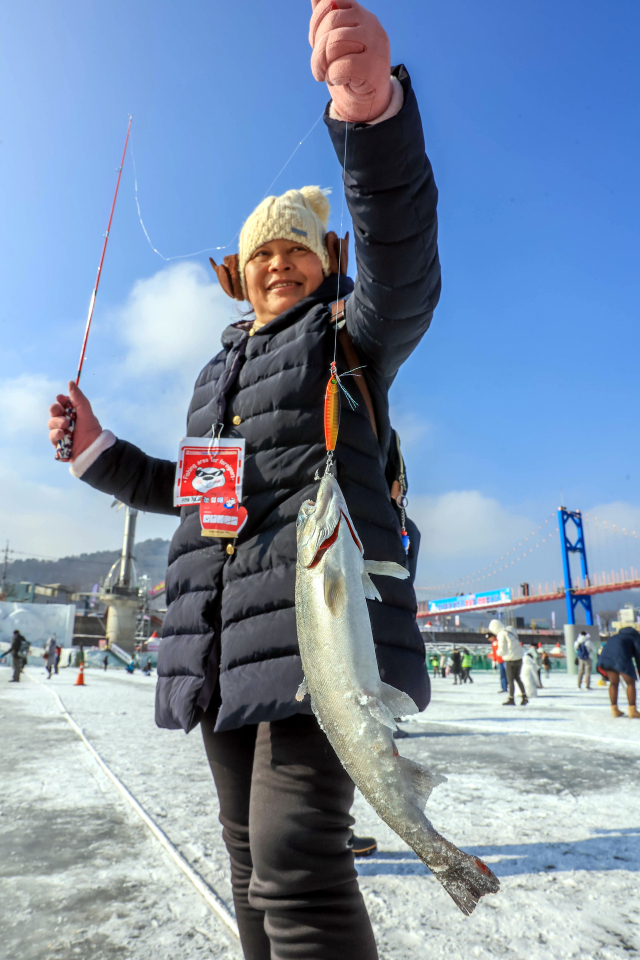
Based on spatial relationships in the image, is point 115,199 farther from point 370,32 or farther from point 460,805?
point 460,805

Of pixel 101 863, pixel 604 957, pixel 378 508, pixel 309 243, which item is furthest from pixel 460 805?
pixel 309 243

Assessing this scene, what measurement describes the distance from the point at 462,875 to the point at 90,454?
1.66m

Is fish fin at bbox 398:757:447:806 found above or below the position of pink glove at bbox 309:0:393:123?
below

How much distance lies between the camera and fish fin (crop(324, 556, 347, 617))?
0.68 meters

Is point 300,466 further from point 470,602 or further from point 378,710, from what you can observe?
point 470,602

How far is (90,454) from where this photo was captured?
1.87 metres

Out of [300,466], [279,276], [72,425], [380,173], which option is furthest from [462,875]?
[72,425]

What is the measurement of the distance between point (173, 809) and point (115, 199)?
10.4ft

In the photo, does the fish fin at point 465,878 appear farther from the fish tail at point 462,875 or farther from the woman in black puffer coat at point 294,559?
the woman in black puffer coat at point 294,559

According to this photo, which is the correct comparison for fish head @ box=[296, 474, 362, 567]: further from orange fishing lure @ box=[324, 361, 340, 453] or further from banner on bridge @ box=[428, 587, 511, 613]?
banner on bridge @ box=[428, 587, 511, 613]

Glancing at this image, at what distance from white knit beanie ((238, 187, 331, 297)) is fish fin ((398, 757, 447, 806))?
1.57m

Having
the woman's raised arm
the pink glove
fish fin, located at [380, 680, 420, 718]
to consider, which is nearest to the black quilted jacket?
the woman's raised arm

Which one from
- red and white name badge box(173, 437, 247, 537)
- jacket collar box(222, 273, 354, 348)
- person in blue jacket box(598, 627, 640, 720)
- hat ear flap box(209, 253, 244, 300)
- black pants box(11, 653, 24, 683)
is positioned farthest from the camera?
black pants box(11, 653, 24, 683)

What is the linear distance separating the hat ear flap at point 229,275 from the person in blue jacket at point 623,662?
7.61 m
